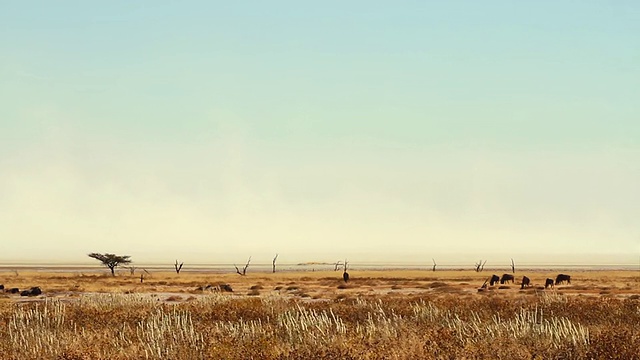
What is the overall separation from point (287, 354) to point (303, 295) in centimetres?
3324

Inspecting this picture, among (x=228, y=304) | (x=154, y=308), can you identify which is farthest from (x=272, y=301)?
(x=154, y=308)

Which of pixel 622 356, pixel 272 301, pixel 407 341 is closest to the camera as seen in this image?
pixel 622 356

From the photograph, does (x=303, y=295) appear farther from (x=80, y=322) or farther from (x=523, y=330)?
(x=523, y=330)

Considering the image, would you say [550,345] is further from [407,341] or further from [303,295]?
[303,295]

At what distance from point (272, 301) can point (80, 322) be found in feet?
27.9

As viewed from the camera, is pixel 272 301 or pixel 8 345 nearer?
pixel 8 345

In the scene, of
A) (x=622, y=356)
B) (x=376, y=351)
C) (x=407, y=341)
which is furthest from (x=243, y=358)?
(x=622, y=356)

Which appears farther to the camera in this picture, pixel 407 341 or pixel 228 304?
pixel 228 304

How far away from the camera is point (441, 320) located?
75.3ft

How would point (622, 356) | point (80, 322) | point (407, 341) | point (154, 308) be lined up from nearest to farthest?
point (622, 356)
point (407, 341)
point (80, 322)
point (154, 308)

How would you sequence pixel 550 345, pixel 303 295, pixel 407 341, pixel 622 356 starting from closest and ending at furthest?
pixel 622 356 → pixel 550 345 → pixel 407 341 → pixel 303 295

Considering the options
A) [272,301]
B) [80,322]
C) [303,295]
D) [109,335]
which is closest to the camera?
[109,335]

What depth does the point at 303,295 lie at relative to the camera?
47562mm

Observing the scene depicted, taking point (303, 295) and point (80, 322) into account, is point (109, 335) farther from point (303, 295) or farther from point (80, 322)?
point (303, 295)
